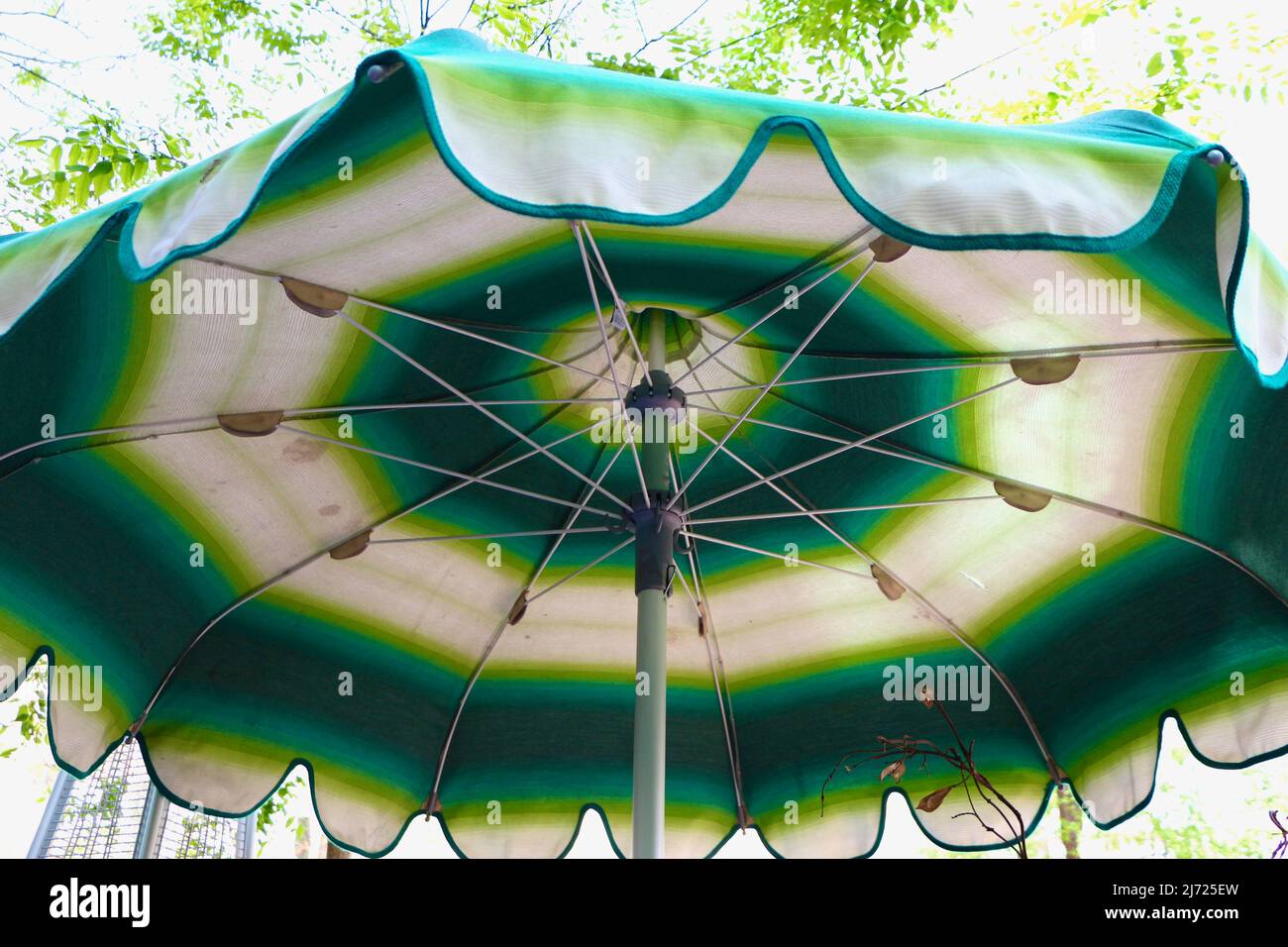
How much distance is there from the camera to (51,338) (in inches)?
112

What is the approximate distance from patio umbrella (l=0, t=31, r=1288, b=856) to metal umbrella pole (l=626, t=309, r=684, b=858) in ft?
0.05

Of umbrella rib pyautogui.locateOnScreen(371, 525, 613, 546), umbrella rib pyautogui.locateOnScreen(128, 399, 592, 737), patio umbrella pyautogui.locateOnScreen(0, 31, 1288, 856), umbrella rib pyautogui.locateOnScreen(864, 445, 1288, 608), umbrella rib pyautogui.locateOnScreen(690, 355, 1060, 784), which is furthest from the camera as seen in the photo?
umbrella rib pyautogui.locateOnScreen(690, 355, 1060, 784)

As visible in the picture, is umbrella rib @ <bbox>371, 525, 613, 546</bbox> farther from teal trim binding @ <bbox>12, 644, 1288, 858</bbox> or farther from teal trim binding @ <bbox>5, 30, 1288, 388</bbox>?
teal trim binding @ <bbox>5, 30, 1288, 388</bbox>

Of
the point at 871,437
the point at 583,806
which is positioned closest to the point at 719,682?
the point at 583,806

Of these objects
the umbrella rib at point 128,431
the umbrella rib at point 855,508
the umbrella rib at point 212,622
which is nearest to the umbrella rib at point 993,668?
the umbrella rib at point 855,508

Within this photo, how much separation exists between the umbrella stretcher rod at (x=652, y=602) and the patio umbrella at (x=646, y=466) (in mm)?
16

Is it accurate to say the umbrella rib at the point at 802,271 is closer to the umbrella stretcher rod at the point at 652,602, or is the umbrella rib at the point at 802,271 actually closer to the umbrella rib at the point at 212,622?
the umbrella stretcher rod at the point at 652,602

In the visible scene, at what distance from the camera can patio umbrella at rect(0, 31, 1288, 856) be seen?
209cm

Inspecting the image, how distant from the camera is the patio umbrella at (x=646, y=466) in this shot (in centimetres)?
209

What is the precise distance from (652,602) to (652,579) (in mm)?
69

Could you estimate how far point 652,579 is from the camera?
320 cm

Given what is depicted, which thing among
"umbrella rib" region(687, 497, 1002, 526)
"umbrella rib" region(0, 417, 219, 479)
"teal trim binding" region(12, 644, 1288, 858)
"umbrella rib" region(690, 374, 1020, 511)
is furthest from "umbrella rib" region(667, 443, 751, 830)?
"umbrella rib" region(0, 417, 219, 479)

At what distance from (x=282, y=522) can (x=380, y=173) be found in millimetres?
1594
